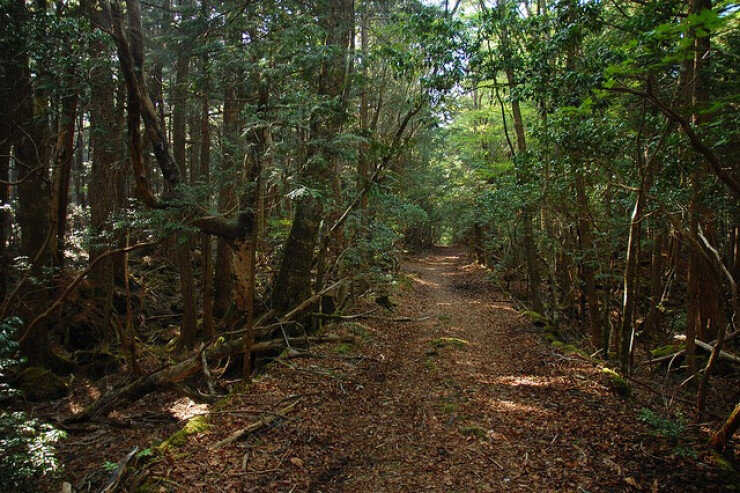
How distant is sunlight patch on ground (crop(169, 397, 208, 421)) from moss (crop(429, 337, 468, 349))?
5.03m

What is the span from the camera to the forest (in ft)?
14.6

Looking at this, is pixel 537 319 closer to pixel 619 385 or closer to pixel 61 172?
pixel 619 385

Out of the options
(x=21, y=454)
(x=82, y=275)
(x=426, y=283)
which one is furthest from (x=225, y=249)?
(x=426, y=283)

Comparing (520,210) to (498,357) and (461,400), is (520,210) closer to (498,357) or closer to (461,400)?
(498,357)

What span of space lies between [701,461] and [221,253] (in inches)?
407

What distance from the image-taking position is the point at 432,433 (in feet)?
17.5

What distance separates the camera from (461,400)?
6.31 meters

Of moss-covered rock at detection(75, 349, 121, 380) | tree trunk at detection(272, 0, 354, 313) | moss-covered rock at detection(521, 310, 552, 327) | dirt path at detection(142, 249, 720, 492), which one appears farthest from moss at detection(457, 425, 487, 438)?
moss-covered rock at detection(75, 349, 121, 380)

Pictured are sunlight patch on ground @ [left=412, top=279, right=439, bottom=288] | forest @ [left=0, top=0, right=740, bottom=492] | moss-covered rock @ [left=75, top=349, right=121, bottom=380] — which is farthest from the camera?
sunlight patch on ground @ [left=412, top=279, right=439, bottom=288]

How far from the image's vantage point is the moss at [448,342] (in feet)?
30.4

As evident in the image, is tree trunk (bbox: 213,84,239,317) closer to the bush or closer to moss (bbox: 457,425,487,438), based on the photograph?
the bush

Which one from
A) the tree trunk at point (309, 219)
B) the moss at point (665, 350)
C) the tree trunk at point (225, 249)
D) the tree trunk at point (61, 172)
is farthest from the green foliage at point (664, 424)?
the tree trunk at point (61, 172)

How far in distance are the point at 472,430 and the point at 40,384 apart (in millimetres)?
8602

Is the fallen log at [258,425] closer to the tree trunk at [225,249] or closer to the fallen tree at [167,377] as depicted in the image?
the fallen tree at [167,377]
